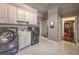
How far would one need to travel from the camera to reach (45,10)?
7.59 feet

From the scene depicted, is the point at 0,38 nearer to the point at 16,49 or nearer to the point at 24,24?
Answer: the point at 16,49

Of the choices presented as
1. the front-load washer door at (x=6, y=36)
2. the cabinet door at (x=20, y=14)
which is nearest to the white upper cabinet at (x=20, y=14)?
the cabinet door at (x=20, y=14)

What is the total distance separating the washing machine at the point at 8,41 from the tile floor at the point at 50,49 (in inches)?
6.8

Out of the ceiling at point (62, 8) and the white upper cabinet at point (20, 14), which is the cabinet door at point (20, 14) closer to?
the white upper cabinet at point (20, 14)

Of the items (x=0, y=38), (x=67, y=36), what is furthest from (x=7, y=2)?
(x=67, y=36)

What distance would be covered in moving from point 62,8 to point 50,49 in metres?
0.98

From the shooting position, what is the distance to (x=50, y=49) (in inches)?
87.1

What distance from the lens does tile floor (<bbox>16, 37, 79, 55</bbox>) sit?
217cm

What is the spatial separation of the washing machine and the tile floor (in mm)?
172

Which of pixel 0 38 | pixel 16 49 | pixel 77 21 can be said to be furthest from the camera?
pixel 77 21

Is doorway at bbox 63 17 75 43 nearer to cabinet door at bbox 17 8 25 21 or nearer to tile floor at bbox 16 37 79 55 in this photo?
tile floor at bbox 16 37 79 55

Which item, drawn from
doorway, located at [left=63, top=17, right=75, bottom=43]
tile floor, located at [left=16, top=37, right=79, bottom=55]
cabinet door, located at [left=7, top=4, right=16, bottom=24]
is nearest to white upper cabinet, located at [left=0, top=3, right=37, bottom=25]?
cabinet door, located at [left=7, top=4, right=16, bottom=24]
